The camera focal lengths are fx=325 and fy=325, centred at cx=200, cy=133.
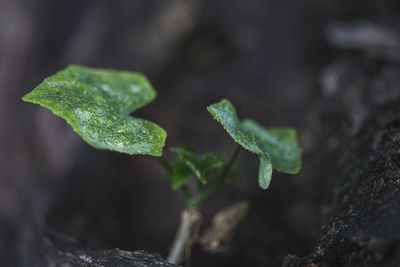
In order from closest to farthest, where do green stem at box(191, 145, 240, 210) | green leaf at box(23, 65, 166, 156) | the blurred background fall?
green leaf at box(23, 65, 166, 156), green stem at box(191, 145, 240, 210), the blurred background

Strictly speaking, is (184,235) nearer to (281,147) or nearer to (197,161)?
(197,161)

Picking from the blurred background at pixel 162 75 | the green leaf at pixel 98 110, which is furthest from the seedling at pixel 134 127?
the blurred background at pixel 162 75

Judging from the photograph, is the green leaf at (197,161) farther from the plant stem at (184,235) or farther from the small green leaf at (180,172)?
the plant stem at (184,235)

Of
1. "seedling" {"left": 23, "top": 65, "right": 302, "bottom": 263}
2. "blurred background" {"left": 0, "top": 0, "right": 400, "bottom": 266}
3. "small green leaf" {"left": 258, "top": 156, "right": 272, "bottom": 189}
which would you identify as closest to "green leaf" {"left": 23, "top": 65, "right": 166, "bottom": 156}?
"seedling" {"left": 23, "top": 65, "right": 302, "bottom": 263}

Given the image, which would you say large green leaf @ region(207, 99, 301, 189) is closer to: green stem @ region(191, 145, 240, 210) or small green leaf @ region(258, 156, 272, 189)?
small green leaf @ region(258, 156, 272, 189)

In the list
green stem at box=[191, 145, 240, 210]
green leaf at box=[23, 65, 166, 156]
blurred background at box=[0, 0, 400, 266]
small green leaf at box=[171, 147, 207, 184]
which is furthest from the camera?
blurred background at box=[0, 0, 400, 266]

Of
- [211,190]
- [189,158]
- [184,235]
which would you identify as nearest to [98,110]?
[189,158]
